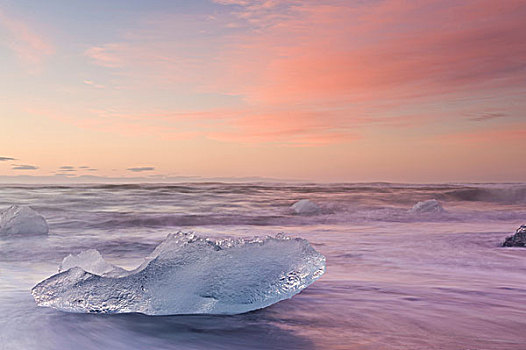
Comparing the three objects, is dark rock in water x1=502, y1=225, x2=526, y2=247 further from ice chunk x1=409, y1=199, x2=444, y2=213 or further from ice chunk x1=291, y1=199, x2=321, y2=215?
ice chunk x1=291, y1=199, x2=321, y2=215

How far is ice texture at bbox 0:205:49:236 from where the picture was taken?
281 inches

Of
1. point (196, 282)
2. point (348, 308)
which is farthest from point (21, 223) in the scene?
point (348, 308)

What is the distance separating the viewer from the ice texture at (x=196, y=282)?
88.7 inches

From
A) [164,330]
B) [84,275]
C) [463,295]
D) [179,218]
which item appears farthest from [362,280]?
[179,218]

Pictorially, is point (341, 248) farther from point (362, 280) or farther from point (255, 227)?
point (255, 227)

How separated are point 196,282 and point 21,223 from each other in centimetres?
623

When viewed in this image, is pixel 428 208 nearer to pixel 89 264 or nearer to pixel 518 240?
pixel 518 240

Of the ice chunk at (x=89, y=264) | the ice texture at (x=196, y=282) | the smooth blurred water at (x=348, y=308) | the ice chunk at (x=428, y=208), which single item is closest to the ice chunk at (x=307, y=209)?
the ice chunk at (x=428, y=208)

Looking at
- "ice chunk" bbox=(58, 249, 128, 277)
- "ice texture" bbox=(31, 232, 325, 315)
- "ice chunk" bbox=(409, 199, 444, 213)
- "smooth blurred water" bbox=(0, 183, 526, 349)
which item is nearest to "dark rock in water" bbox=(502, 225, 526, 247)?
"smooth blurred water" bbox=(0, 183, 526, 349)

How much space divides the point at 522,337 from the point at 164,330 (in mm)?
1718

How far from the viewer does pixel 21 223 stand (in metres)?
7.28

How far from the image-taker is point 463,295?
9.80ft

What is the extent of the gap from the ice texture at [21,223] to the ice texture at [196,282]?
5539 millimetres

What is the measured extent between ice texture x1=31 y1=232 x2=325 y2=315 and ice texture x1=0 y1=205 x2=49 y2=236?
5.54 meters
